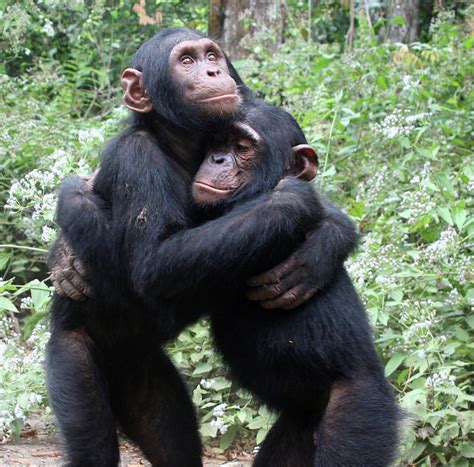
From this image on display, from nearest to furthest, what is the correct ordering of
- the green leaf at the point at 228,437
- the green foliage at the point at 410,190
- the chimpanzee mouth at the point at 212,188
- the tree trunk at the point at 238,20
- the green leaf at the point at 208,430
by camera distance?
the chimpanzee mouth at the point at 212,188
the green foliage at the point at 410,190
the green leaf at the point at 208,430
the green leaf at the point at 228,437
the tree trunk at the point at 238,20

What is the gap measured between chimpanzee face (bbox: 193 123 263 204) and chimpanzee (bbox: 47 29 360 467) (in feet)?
0.29

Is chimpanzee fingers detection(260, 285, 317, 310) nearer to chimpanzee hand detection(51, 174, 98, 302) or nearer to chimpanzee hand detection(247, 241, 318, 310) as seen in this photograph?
chimpanzee hand detection(247, 241, 318, 310)

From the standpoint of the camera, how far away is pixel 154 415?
538 cm

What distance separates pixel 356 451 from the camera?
4.55m

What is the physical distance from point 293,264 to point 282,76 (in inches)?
192

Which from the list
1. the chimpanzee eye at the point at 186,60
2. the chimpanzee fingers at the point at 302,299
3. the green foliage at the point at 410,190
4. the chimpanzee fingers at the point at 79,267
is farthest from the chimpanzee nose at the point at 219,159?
the green foliage at the point at 410,190

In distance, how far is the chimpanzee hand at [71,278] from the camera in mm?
5074

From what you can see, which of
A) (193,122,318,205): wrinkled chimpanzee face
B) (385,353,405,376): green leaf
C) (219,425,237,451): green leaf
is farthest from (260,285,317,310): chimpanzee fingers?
(219,425,237,451): green leaf

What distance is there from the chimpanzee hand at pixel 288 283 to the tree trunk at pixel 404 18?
331 inches

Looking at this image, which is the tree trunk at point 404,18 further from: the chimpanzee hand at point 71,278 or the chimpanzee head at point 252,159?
the chimpanzee hand at point 71,278

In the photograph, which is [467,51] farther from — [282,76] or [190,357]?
[190,357]

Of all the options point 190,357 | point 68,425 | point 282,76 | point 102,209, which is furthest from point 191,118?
point 282,76

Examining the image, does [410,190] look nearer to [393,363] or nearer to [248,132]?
[393,363]

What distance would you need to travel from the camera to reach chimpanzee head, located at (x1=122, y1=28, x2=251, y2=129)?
487 cm
